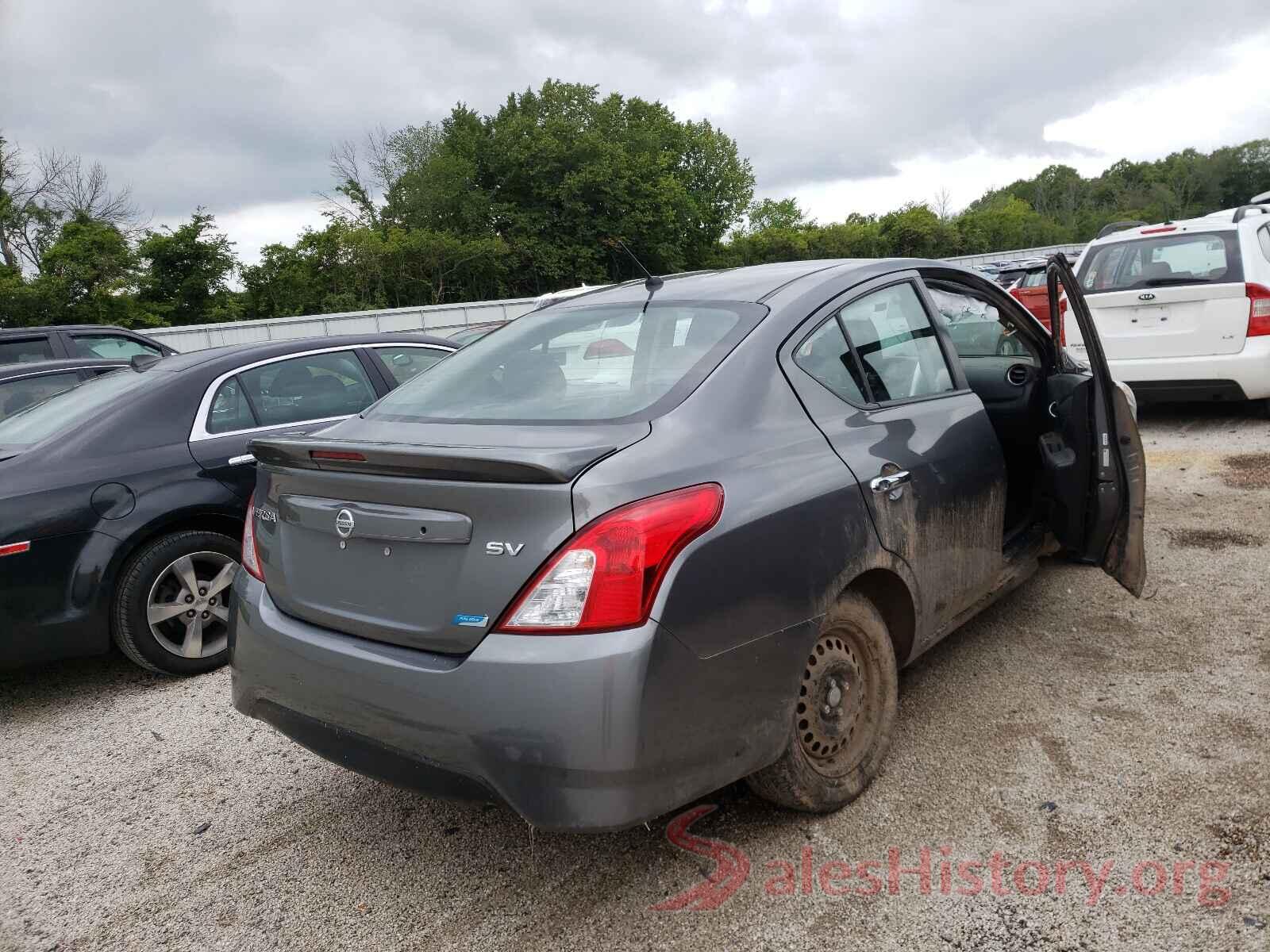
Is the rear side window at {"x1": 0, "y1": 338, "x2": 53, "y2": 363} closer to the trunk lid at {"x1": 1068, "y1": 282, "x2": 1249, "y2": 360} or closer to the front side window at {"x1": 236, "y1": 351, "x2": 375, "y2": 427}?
the front side window at {"x1": 236, "y1": 351, "x2": 375, "y2": 427}

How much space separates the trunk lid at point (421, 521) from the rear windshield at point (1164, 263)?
647 cm

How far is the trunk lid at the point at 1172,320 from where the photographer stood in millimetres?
7262

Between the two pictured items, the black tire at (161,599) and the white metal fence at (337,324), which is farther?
the white metal fence at (337,324)

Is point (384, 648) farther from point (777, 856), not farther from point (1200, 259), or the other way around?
point (1200, 259)

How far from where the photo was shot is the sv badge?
2.17 meters

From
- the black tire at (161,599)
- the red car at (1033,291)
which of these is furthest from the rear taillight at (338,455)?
the red car at (1033,291)

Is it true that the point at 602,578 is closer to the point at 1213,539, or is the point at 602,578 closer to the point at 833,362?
the point at 833,362

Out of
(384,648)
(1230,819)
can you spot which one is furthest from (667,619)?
(1230,819)

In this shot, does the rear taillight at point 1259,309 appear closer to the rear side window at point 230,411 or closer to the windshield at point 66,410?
the rear side window at point 230,411

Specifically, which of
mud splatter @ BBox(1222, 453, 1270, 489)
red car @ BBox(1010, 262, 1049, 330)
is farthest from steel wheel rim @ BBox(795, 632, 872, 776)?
red car @ BBox(1010, 262, 1049, 330)

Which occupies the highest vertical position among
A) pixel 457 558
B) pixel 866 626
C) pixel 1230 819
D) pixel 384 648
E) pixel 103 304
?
pixel 103 304

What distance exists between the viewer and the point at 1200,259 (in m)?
7.52

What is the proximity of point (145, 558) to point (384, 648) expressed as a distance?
2453 mm

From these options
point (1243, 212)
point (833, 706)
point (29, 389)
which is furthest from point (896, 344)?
point (29, 389)
